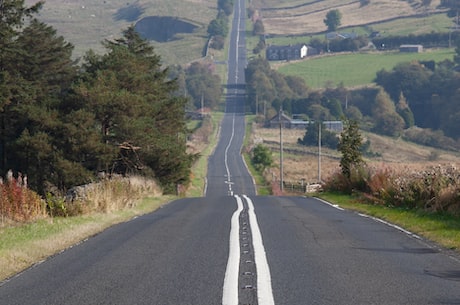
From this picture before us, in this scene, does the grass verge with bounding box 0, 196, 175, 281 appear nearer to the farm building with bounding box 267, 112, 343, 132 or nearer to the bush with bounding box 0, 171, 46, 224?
the bush with bounding box 0, 171, 46, 224

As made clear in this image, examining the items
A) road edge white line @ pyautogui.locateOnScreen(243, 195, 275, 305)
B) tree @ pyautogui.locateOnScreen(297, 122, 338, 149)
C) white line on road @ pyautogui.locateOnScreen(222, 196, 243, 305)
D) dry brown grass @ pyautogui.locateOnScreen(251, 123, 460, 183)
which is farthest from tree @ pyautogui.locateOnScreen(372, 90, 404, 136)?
white line on road @ pyautogui.locateOnScreen(222, 196, 243, 305)

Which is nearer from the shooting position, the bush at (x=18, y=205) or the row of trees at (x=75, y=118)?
the bush at (x=18, y=205)

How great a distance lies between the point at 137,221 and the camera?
19938 mm

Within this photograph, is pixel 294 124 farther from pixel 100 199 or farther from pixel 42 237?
pixel 42 237

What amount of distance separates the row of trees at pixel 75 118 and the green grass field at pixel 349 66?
10562 cm

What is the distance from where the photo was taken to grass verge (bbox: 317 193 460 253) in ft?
50.9

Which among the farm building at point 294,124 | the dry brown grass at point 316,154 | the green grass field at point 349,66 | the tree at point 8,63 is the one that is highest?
the green grass field at point 349,66

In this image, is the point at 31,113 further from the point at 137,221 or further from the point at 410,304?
the point at 410,304

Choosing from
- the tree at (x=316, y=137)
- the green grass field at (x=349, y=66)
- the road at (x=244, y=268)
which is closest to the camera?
the road at (x=244, y=268)

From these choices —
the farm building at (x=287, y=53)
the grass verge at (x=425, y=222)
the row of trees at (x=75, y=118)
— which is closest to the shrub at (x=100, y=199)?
the grass verge at (x=425, y=222)

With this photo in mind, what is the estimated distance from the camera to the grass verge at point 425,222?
1552 cm

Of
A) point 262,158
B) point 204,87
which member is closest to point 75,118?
point 262,158

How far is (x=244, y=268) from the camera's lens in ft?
37.2

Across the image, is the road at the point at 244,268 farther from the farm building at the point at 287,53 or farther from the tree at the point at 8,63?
the farm building at the point at 287,53
